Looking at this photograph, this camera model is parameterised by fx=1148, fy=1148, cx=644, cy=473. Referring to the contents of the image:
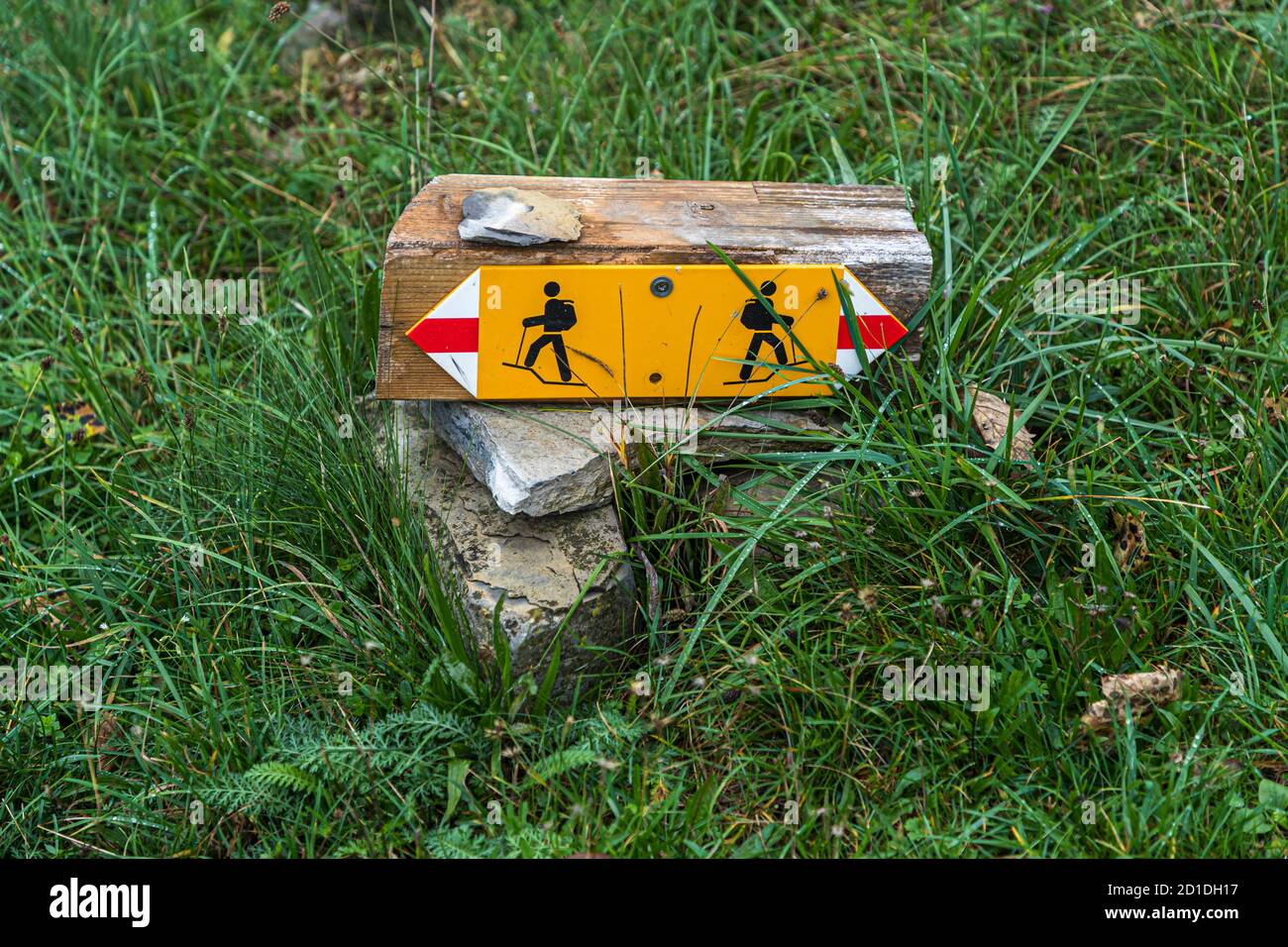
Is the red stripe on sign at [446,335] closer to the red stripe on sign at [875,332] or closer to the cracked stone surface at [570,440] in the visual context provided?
the cracked stone surface at [570,440]

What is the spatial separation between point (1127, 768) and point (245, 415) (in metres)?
2.31

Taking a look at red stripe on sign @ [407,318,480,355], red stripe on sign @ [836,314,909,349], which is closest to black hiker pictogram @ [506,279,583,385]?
red stripe on sign @ [407,318,480,355]

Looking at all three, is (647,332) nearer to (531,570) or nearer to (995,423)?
(531,570)

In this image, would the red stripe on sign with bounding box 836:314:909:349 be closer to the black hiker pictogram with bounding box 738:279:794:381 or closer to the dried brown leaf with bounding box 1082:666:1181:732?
the black hiker pictogram with bounding box 738:279:794:381

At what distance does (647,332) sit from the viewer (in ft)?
9.11

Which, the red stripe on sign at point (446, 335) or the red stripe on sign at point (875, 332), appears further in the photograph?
the red stripe on sign at point (875, 332)

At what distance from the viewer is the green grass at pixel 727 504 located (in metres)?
2.44

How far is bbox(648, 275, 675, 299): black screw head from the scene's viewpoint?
273 cm

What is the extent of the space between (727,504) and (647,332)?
467 millimetres

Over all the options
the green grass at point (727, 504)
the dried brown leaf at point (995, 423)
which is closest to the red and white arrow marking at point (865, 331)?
the green grass at point (727, 504)

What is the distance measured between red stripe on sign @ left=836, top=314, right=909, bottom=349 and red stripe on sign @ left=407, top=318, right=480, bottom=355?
2.96 ft

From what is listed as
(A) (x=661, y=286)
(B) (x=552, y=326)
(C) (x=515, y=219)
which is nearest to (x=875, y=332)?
(A) (x=661, y=286)

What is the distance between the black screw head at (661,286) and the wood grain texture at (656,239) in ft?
0.16

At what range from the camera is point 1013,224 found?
3602mm
